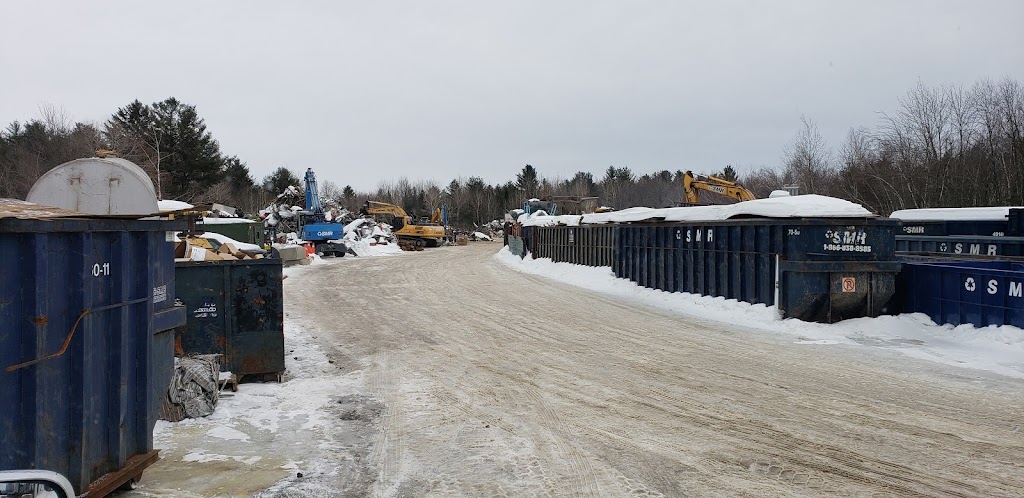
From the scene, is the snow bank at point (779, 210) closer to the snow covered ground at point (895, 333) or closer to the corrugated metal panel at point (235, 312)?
the snow covered ground at point (895, 333)

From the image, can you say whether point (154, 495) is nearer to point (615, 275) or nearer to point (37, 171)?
point (615, 275)

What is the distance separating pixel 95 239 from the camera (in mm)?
4367

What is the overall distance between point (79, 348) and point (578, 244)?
76.7ft

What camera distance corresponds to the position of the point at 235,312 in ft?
27.0

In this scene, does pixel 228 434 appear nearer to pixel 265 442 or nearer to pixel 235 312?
pixel 265 442

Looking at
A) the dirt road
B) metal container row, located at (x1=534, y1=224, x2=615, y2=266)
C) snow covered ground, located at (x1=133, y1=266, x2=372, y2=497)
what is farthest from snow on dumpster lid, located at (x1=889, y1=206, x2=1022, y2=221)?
snow covered ground, located at (x1=133, y1=266, x2=372, y2=497)

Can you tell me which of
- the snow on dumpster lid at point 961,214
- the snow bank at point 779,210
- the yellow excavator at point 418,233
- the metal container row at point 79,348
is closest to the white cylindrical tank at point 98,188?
the metal container row at point 79,348

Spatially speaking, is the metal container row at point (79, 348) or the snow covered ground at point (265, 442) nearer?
the metal container row at point (79, 348)

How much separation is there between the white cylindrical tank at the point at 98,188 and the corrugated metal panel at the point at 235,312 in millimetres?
2474

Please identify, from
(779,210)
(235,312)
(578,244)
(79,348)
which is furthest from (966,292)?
(578,244)

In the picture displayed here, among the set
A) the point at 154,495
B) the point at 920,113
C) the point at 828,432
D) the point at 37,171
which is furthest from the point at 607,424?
the point at 37,171

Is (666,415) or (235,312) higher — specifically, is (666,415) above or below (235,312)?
below

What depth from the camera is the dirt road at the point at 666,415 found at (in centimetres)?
Result: 519

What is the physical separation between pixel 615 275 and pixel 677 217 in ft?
13.7
